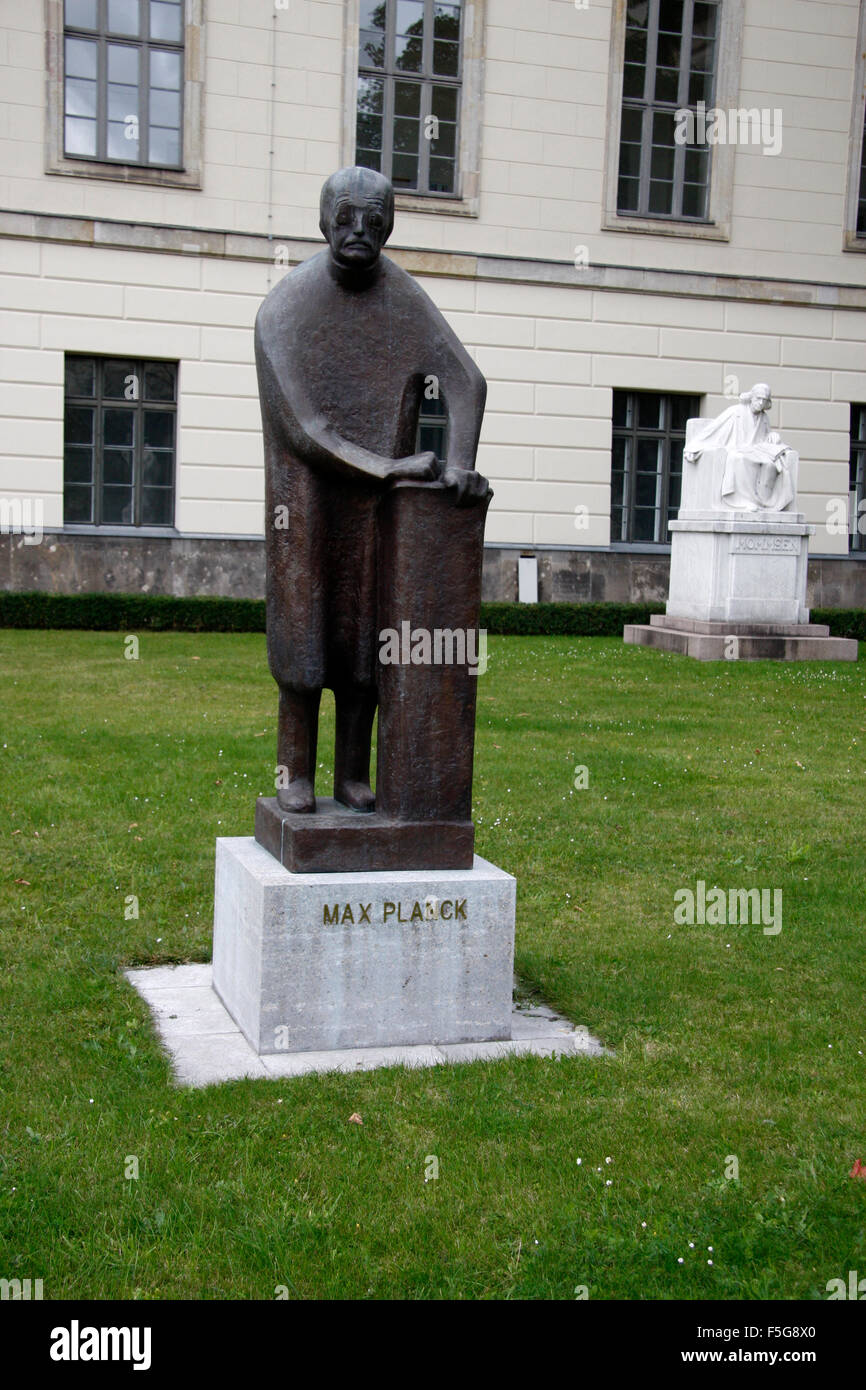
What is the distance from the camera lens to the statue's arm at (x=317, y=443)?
5215 millimetres

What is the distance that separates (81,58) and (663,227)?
29.0 feet

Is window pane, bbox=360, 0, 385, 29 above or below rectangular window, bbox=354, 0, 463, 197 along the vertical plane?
above

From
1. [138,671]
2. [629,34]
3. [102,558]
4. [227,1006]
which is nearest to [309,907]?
[227,1006]

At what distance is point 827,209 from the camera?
24156 millimetres

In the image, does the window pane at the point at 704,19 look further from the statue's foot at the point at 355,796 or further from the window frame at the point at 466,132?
the statue's foot at the point at 355,796

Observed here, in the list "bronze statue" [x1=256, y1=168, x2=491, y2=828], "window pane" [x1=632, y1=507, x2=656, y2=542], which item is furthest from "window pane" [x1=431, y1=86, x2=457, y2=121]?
"bronze statue" [x1=256, y1=168, x2=491, y2=828]

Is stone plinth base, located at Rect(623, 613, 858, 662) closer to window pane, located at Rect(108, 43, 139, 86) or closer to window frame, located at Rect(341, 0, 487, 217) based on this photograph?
window frame, located at Rect(341, 0, 487, 217)

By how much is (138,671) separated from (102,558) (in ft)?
22.5

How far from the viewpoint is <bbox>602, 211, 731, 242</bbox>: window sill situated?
76.2 ft

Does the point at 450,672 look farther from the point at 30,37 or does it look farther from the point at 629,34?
the point at 629,34

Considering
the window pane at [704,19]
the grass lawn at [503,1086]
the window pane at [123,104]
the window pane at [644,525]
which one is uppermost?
the window pane at [704,19]

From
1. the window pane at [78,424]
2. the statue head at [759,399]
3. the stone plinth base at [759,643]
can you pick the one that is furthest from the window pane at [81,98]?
the stone plinth base at [759,643]

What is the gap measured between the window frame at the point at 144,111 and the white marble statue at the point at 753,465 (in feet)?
27.3

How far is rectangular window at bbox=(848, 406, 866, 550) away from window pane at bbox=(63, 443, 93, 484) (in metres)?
12.1
